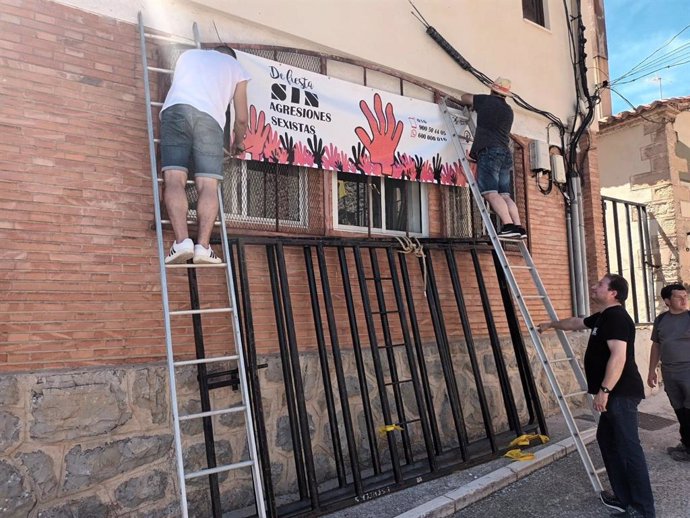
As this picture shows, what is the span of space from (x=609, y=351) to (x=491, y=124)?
9.68 feet

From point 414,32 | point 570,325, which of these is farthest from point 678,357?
point 414,32

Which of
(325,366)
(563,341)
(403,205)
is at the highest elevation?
(403,205)

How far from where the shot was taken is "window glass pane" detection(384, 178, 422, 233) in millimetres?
5781

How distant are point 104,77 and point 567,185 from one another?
619 centimetres

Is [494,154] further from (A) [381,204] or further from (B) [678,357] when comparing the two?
(B) [678,357]

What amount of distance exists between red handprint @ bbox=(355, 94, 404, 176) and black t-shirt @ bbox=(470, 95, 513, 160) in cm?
92

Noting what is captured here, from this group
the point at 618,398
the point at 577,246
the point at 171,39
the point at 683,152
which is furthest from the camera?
the point at 683,152

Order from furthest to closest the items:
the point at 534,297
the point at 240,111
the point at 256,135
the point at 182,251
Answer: the point at 534,297 < the point at 256,135 < the point at 240,111 < the point at 182,251

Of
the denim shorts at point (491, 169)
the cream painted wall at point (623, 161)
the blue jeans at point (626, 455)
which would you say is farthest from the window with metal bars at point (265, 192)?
the cream painted wall at point (623, 161)

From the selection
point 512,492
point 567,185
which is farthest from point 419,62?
point 512,492

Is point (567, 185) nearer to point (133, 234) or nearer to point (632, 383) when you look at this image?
point (632, 383)

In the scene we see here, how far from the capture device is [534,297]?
5426 mm

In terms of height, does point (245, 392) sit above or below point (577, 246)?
below

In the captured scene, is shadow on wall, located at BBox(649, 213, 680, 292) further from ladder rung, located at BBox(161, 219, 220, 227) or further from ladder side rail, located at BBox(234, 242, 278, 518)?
ladder rung, located at BBox(161, 219, 220, 227)
